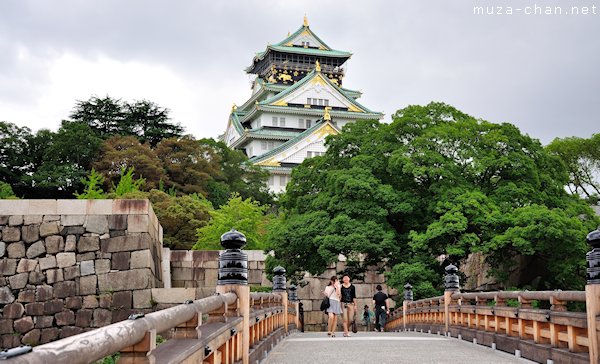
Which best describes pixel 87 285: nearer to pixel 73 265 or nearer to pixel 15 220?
pixel 73 265

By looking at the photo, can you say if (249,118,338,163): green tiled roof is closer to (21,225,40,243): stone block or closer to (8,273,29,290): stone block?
(21,225,40,243): stone block

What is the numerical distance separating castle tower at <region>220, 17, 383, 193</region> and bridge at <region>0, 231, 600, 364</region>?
123 feet

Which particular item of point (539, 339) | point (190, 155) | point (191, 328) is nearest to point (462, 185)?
point (539, 339)

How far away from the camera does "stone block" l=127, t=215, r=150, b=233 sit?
19.1 m

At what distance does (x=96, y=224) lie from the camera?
756 inches

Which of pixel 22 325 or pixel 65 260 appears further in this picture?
pixel 65 260

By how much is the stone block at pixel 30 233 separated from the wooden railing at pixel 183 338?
32.8 ft

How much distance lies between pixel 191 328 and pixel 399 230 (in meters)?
19.4

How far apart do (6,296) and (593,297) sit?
15808mm

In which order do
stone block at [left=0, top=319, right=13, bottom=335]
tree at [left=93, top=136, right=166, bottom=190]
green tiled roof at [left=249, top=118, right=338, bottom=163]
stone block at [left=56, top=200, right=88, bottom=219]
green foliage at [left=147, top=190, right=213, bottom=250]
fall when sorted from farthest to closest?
green tiled roof at [left=249, top=118, right=338, bottom=163] < tree at [left=93, top=136, right=166, bottom=190] < green foliage at [left=147, top=190, right=213, bottom=250] < stone block at [left=56, top=200, right=88, bottom=219] < stone block at [left=0, top=319, right=13, bottom=335]

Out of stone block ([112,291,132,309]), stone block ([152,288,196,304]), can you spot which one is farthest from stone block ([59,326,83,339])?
stone block ([152,288,196,304])

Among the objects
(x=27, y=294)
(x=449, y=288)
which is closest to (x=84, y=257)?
(x=27, y=294)

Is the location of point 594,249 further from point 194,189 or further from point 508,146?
point 194,189

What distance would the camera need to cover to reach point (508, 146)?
23.0 meters
